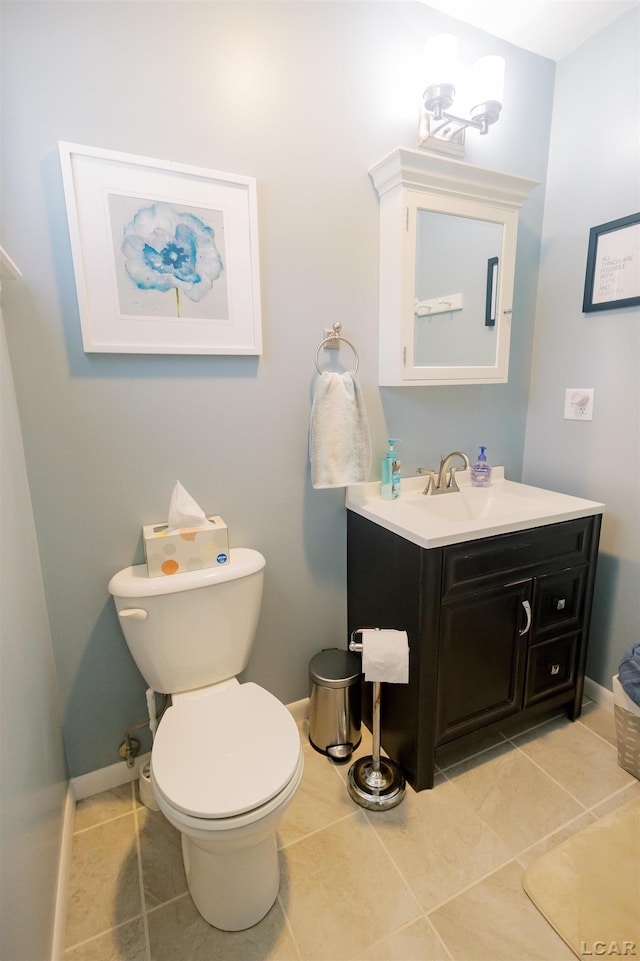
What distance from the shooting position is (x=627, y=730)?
4.60 ft

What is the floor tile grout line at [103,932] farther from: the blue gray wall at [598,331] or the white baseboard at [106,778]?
the blue gray wall at [598,331]

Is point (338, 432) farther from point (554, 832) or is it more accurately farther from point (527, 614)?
point (554, 832)

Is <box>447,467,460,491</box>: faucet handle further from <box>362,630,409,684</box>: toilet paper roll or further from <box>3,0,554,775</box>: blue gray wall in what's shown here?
<box>362,630,409,684</box>: toilet paper roll

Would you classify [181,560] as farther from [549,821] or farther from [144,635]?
[549,821]

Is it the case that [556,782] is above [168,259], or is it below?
below

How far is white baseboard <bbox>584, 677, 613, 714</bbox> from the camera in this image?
174 centimetres

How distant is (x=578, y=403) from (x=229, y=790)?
178 centimetres

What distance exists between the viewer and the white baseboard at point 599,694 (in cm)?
174

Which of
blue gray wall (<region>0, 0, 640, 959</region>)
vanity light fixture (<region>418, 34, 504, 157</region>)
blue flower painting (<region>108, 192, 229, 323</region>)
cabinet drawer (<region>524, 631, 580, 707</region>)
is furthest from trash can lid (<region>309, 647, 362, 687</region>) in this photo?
vanity light fixture (<region>418, 34, 504, 157</region>)

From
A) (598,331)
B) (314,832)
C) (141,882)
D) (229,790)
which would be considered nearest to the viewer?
(229,790)

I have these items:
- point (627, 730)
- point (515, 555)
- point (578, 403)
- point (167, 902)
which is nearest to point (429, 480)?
point (515, 555)

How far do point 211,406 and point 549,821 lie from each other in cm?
162

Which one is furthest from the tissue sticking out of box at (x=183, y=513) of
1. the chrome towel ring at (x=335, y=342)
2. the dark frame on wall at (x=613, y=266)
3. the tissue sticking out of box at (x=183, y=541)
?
the dark frame on wall at (x=613, y=266)

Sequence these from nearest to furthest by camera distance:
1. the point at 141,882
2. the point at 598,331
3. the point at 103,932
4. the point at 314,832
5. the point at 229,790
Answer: the point at 229,790
the point at 103,932
the point at 141,882
the point at 314,832
the point at 598,331
